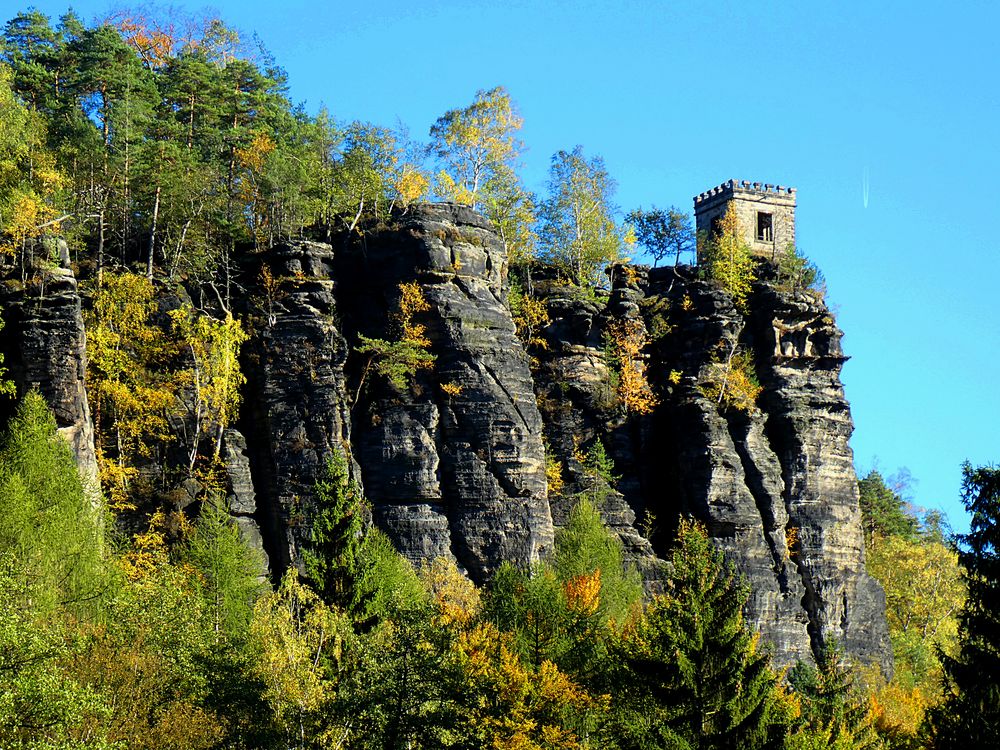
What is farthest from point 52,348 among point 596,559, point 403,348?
point 596,559

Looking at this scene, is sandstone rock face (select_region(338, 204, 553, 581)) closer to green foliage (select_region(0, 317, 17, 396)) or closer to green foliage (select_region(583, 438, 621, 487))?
green foliage (select_region(583, 438, 621, 487))

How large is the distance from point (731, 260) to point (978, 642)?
40.7 metres

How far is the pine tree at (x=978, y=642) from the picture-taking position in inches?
1428

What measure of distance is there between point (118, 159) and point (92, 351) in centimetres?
1232

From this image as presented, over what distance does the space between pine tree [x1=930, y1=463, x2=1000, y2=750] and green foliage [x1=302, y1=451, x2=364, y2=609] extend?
63.0 feet

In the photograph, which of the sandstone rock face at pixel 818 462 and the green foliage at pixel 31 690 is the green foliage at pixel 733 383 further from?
the green foliage at pixel 31 690

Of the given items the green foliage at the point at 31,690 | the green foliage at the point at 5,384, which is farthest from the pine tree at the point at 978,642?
the green foliage at the point at 5,384

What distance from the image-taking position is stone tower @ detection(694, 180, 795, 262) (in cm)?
8469

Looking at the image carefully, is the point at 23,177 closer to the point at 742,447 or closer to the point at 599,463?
the point at 599,463

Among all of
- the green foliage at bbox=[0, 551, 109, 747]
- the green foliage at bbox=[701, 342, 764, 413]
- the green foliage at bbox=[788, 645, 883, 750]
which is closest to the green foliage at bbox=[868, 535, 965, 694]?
the green foliage at bbox=[701, 342, 764, 413]

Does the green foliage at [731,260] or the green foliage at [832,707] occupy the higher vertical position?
the green foliage at [731,260]

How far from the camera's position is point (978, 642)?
126 feet

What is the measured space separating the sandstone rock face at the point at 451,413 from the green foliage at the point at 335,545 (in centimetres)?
779

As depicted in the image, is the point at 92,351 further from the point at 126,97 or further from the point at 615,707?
the point at 615,707
